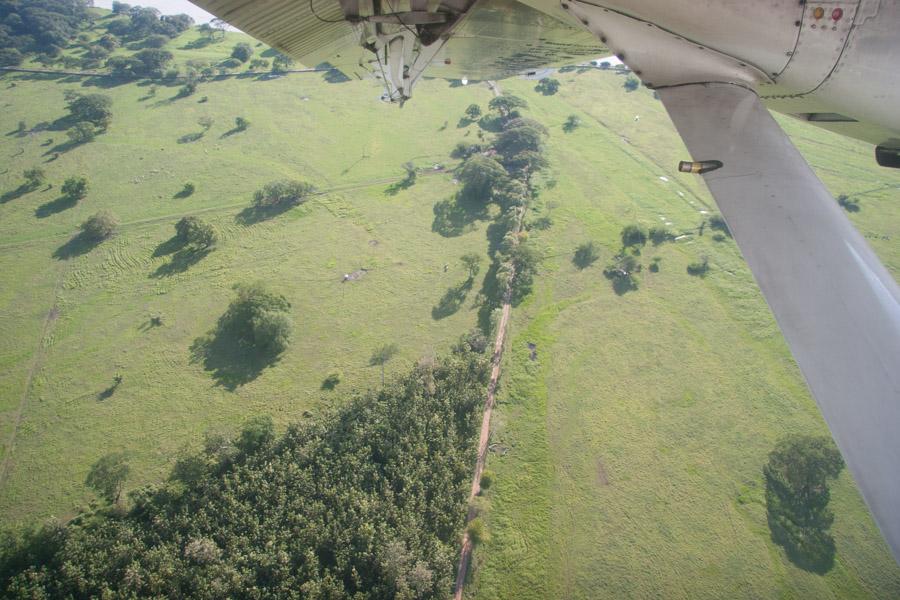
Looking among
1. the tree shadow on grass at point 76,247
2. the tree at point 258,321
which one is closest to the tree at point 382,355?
the tree at point 258,321

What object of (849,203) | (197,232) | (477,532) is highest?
(849,203)

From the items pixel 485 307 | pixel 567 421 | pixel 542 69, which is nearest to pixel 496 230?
pixel 485 307

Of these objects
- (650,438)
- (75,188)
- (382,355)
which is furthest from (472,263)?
(75,188)

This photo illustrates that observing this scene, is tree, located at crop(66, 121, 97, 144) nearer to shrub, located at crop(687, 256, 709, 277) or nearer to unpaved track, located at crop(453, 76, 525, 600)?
unpaved track, located at crop(453, 76, 525, 600)

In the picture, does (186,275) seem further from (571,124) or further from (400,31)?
(571,124)

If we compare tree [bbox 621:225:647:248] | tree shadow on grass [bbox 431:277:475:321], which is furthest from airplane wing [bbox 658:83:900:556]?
tree [bbox 621:225:647:248]

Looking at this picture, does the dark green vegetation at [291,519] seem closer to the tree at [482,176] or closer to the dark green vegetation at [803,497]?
the dark green vegetation at [803,497]

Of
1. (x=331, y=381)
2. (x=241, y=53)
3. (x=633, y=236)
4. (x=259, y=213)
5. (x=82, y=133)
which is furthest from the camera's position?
(x=241, y=53)
